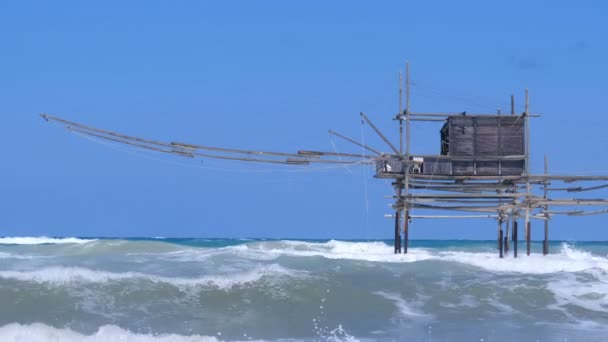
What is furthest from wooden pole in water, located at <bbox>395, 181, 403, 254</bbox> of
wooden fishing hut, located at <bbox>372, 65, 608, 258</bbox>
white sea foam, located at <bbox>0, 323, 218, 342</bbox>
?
white sea foam, located at <bbox>0, 323, 218, 342</bbox>

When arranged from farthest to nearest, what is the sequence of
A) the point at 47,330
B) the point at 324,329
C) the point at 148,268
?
the point at 148,268 → the point at 324,329 → the point at 47,330

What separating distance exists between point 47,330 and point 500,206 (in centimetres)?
1531

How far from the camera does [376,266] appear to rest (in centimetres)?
2030

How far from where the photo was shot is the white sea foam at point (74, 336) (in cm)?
1176

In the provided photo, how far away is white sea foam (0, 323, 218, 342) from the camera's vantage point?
11.8 metres

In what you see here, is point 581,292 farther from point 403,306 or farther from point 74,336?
point 74,336

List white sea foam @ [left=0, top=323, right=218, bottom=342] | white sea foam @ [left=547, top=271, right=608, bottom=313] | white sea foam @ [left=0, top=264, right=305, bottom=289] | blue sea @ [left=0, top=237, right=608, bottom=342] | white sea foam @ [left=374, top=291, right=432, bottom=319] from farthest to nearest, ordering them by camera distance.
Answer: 1. white sea foam @ [left=0, top=264, right=305, bottom=289]
2. white sea foam @ [left=547, top=271, right=608, bottom=313]
3. white sea foam @ [left=374, top=291, right=432, bottom=319]
4. blue sea @ [left=0, top=237, right=608, bottom=342]
5. white sea foam @ [left=0, top=323, right=218, bottom=342]

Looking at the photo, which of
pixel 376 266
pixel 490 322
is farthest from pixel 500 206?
pixel 490 322

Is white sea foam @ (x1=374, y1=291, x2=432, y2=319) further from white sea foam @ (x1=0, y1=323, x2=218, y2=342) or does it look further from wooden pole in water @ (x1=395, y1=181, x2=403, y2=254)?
wooden pole in water @ (x1=395, y1=181, x2=403, y2=254)

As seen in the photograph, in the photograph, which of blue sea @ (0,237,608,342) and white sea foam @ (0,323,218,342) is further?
blue sea @ (0,237,608,342)

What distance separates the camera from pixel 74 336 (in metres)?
12.1

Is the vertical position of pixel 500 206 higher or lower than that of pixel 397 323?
higher

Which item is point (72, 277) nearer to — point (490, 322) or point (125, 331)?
point (125, 331)

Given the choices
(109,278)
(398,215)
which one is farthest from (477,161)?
(109,278)
